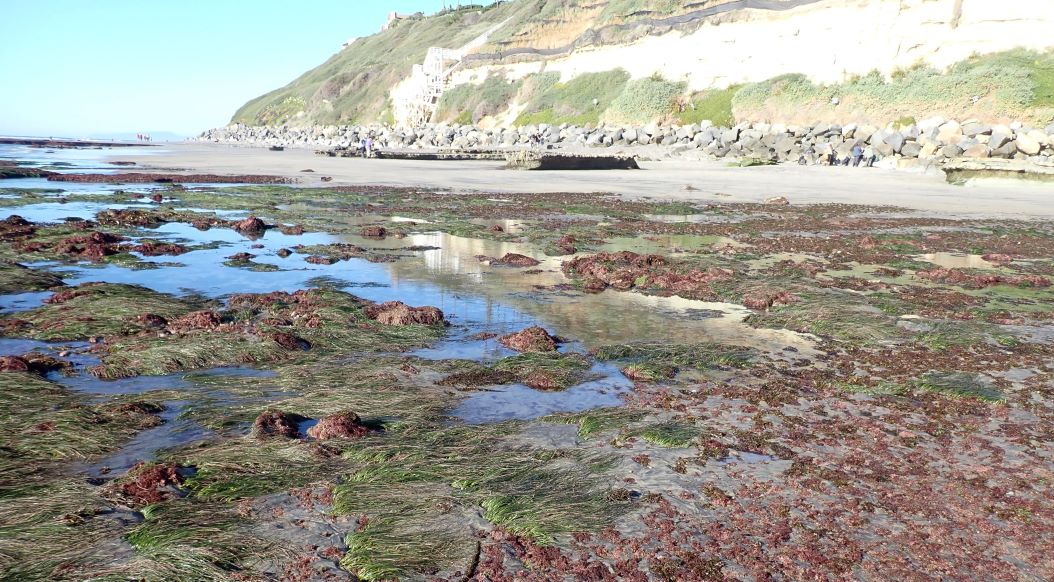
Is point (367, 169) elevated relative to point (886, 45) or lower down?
lower down

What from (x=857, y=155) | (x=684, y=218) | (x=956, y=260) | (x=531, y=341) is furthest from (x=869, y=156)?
(x=531, y=341)

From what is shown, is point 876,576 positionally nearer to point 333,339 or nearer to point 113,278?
point 333,339

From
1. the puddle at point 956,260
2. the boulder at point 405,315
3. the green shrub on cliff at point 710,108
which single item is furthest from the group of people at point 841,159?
the boulder at point 405,315

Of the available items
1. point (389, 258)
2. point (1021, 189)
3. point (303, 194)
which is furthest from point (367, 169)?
point (1021, 189)

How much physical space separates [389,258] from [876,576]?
11.8 meters

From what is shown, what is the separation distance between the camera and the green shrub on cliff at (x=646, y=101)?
57.0 m

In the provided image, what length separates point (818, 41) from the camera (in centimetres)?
5119

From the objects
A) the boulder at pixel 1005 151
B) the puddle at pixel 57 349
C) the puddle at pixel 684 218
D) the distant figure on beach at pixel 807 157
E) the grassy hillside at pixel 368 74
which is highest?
the grassy hillside at pixel 368 74

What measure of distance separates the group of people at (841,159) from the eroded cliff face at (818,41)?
5.92 m

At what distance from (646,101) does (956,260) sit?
149ft

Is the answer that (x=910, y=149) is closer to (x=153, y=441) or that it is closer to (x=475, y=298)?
(x=475, y=298)

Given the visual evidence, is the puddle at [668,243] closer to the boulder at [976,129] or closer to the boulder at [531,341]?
the boulder at [531,341]

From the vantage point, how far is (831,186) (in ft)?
101

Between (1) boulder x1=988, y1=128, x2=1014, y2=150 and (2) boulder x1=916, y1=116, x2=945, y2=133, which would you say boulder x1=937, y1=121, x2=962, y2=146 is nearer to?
(2) boulder x1=916, y1=116, x2=945, y2=133
